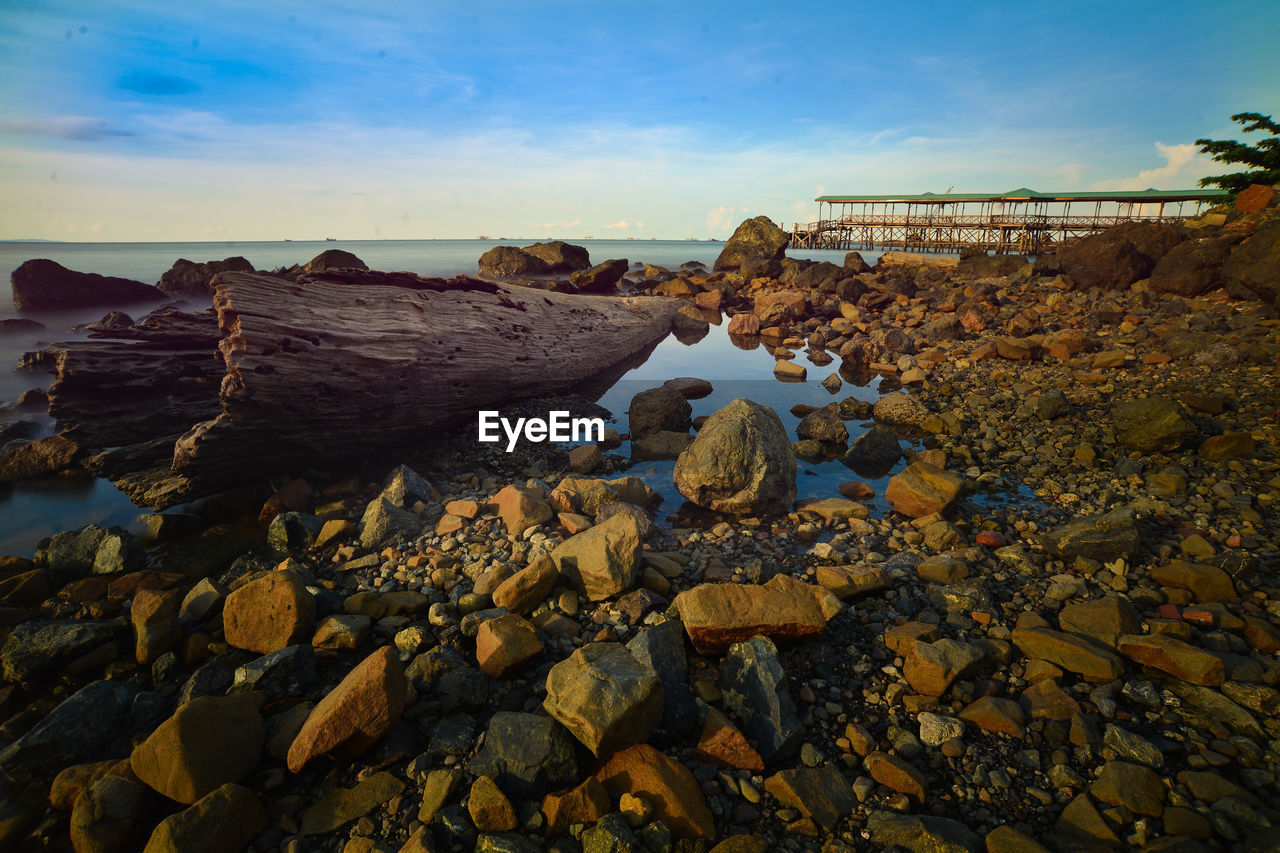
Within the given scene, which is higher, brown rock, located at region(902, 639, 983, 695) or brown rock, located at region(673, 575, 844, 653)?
brown rock, located at region(673, 575, 844, 653)

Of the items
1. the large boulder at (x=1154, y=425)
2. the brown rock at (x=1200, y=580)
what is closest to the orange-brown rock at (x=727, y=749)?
the brown rock at (x=1200, y=580)

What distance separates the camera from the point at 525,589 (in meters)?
4.04

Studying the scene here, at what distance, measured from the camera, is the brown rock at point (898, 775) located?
2619 mm

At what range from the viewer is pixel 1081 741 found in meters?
2.84

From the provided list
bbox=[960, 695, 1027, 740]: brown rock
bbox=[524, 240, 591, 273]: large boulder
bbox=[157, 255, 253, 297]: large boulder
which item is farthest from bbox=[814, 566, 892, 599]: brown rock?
bbox=[524, 240, 591, 273]: large boulder

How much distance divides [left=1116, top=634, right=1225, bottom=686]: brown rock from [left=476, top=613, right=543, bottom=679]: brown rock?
367 cm

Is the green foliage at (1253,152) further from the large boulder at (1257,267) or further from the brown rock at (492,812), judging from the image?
the brown rock at (492,812)

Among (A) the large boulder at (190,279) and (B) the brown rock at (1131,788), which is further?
(A) the large boulder at (190,279)

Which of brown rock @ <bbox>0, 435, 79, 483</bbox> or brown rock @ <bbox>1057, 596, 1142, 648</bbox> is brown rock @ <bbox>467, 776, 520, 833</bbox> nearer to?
brown rock @ <bbox>1057, 596, 1142, 648</bbox>

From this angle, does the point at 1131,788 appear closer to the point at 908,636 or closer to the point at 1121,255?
the point at 908,636

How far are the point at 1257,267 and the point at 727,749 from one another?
1616cm

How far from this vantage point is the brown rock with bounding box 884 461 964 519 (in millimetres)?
5523

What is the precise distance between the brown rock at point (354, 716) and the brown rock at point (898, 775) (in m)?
2.49

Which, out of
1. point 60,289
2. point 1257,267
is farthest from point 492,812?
point 60,289
